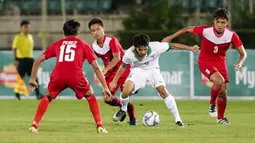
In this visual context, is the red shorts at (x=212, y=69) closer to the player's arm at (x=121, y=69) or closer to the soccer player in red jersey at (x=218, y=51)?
the soccer player in red jersey at (x=218, y=51)

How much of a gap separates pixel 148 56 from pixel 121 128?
128 centimetres

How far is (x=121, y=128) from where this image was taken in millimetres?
14922

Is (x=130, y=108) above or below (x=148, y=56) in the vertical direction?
below

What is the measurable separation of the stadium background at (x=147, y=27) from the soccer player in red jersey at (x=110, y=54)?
30.6 ft

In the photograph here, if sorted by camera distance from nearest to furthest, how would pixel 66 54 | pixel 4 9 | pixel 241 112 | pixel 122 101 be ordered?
pixel 66 54 < pixel 122 101 < pixel 241 112 < pixel 4 9

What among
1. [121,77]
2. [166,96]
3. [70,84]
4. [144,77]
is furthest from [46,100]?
[121,77]

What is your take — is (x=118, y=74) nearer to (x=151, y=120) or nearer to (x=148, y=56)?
(x=148, y=56)

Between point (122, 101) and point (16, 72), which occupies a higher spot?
point (122, 101)

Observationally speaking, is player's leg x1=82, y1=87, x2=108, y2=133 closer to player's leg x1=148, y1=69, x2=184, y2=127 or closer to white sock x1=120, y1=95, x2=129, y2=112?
player's leg x1=148, y1=69, x2=184, y2=127

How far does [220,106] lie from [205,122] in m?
0.46

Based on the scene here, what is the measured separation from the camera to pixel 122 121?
1639cm

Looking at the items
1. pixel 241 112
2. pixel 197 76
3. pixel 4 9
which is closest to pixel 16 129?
pixel 241 112

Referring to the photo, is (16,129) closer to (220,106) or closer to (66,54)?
(66,54)

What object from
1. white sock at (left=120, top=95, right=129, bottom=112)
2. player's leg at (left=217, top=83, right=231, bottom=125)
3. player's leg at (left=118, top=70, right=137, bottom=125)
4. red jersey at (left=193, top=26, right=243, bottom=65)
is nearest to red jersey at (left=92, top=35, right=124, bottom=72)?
player's leg at (left=118, top=70, right=137, bottom=125)
